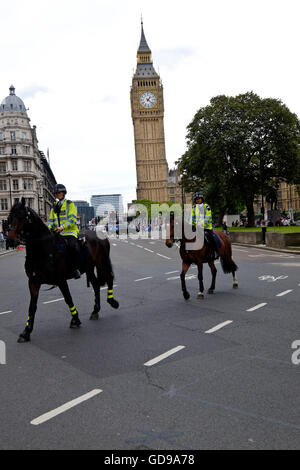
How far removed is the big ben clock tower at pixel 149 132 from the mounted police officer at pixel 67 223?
470ft

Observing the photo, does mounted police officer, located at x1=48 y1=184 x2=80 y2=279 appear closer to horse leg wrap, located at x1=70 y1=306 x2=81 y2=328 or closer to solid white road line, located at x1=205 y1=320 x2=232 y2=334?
horse leg wrap, located at x1=70 y1=306 x2=81 y2=328

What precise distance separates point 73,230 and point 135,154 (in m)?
145

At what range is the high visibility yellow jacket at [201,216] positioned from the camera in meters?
10.3

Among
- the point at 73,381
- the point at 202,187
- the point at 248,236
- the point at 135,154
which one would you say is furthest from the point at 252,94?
the point at 135,154

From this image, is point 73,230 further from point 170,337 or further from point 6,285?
point 6,285

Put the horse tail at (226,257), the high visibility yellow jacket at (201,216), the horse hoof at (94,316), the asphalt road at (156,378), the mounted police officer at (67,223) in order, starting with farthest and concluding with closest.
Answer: the horse tail at (226,257), the high visibility yellow jacket at (201,216), the horse hoof at (94,316), the mounted police officer at (67,223), the asphalt road at (156,378)

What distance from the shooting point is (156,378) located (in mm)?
4895

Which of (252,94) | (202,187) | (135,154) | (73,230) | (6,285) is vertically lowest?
(6,285)

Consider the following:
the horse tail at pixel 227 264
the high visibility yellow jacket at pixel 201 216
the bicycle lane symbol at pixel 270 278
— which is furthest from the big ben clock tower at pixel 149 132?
the high visibility yellow jacket at pixel 201 216

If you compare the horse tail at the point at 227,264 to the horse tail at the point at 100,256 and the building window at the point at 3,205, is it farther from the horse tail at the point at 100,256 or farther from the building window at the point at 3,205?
the building window at the point at 3,205

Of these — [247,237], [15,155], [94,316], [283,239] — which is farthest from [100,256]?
[15,155]

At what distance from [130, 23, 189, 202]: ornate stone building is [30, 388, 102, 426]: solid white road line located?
482 feet

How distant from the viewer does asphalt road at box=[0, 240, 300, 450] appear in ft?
11.8
